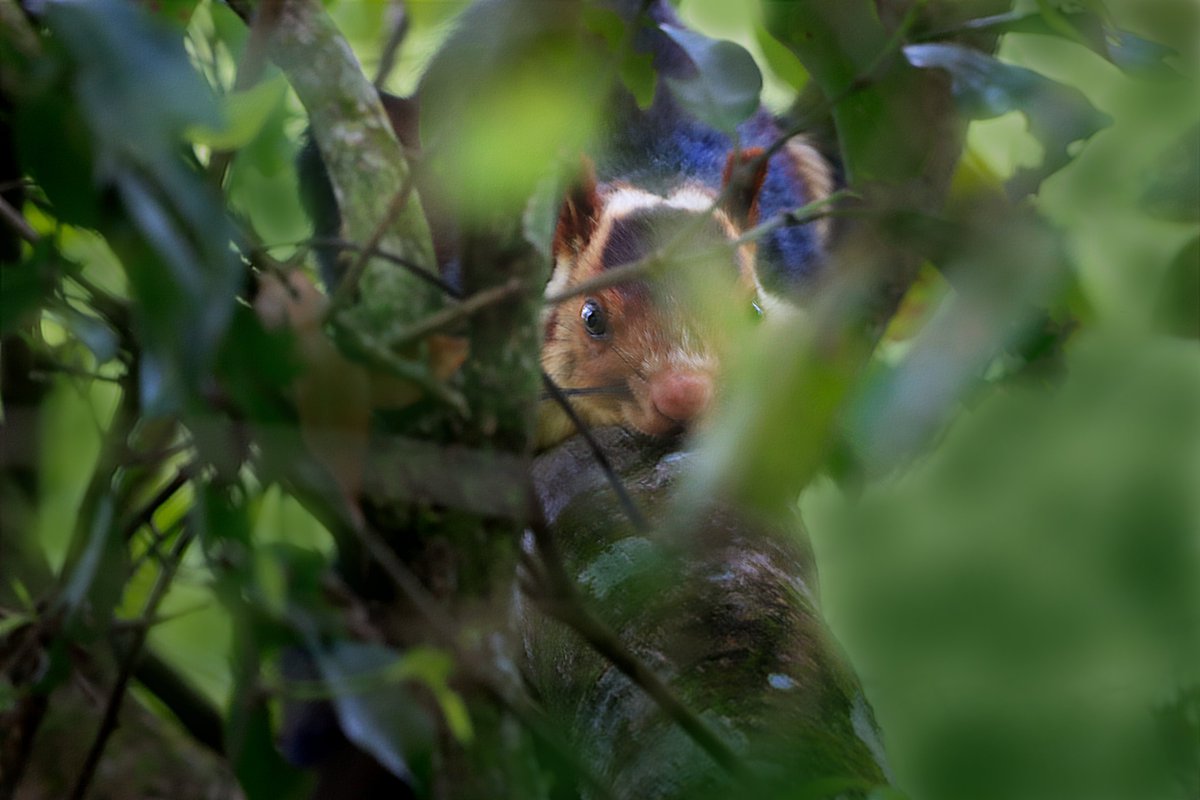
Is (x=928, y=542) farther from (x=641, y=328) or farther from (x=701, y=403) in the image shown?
(x=641, y=328)

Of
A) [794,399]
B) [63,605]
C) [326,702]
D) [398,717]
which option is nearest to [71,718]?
[63,605]

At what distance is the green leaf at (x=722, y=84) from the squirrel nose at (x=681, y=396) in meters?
0.83

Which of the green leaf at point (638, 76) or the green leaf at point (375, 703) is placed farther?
the green leaf at point (638, 76)

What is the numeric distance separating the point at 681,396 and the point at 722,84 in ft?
2.95

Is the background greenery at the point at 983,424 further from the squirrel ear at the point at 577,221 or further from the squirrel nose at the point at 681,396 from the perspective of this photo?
the squirrel ear at the point at 577,221

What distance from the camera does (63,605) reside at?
0.68m

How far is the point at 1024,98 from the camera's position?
735mm

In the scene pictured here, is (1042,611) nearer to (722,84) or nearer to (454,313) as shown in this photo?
(454,313)

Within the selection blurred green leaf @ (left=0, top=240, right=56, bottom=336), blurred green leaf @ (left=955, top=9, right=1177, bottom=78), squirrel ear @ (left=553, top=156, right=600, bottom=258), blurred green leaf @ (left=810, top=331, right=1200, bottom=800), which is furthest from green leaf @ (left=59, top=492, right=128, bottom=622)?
squirrel ear @ (left=553, top=156, right=600, bottom=258)

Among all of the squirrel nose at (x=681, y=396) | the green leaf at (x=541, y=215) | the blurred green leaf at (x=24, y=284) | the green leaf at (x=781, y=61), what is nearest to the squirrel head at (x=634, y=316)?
the squirrel nose at (x=681, y=396)

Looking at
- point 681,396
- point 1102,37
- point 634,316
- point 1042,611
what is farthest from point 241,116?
point 634,316

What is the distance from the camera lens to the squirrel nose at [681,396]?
1.61 meters

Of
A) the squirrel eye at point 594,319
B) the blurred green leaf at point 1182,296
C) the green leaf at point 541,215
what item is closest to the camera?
the blurred green leaf at point 1182,296

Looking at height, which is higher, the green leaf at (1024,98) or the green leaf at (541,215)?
the green leaf at (1024,98)
